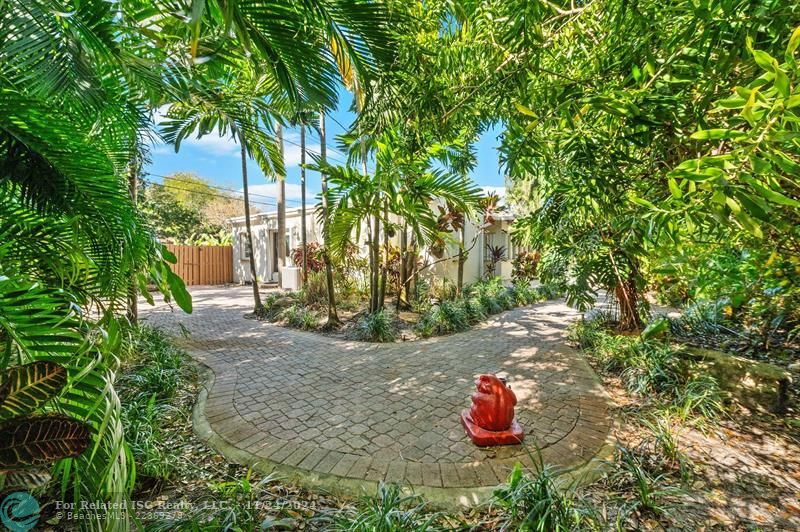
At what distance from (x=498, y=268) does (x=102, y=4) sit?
42.8 feet

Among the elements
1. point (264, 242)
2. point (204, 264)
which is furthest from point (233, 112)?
point (204, 264)

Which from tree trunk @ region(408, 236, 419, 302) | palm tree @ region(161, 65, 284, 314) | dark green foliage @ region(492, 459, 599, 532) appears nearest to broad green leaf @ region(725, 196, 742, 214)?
dark green foliage @ region(492, 459, 599, 532)

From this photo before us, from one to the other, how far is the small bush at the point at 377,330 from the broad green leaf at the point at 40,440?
5.12m

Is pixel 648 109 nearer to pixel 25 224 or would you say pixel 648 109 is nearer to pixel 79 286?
pixel 25 224

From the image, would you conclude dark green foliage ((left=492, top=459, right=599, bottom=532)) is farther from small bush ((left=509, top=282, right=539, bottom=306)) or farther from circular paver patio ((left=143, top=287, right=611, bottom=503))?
small bush ((left=509, top=282, right=539, bottom=306))

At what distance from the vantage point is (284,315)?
24.7ft

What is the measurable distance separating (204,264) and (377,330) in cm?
1334

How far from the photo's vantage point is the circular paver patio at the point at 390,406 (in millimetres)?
2482

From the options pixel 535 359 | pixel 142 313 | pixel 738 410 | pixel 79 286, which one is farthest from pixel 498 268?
pixel 79 286

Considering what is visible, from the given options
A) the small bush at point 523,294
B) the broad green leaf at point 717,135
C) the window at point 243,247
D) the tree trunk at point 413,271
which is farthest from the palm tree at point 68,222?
the window at point 243,247

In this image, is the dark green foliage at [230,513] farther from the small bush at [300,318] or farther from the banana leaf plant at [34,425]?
the small bush at [300,318]

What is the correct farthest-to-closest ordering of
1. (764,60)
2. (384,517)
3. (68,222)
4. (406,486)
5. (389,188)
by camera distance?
(389,188) → (406,486) → (384,517) → (68,222) → (764,60)

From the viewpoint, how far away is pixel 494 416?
2730 millimetres

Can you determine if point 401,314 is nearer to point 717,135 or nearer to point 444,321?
point 444,321
